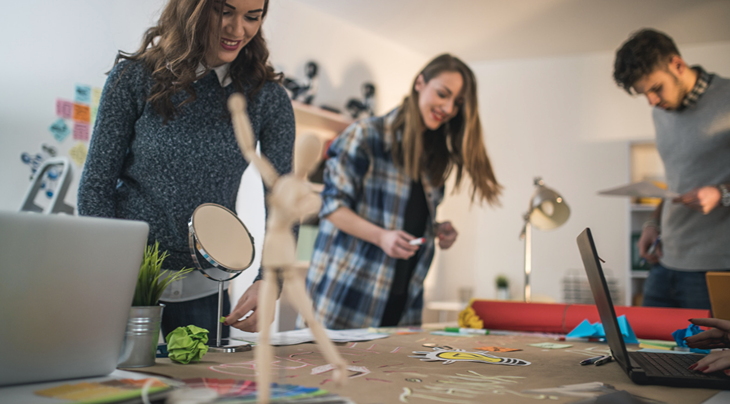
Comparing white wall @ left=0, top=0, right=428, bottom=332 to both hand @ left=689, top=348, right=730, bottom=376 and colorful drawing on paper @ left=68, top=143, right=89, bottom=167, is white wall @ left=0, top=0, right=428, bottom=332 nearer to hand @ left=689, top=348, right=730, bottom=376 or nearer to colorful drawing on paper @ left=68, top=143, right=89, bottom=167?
colorful drawing on paper @ left=68, top=143, right=89, bottom=167

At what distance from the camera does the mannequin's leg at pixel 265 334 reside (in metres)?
0.50

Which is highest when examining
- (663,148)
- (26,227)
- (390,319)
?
(663,148)

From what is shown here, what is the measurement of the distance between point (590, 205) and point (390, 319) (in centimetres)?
297

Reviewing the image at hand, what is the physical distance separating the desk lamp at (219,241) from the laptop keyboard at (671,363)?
2.25ft

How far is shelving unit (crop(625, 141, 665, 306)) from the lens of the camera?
3.80m

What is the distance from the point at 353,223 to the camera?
1857 millimetres

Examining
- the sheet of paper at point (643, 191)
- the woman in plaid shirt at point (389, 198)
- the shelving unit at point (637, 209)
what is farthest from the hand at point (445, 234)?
the shelving unit at point (637, 209)

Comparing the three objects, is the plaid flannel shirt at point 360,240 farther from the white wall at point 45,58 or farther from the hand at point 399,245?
the white wall at point 45,58

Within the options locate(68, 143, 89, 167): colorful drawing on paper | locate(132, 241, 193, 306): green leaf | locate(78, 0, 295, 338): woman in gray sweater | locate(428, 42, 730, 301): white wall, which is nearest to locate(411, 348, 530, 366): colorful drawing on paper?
locate(78, 0, 295, 338): woman in gray sweater

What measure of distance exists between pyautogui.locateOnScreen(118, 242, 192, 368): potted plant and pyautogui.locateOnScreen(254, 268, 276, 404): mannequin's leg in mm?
352

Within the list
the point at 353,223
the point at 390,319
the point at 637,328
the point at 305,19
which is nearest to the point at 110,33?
the point at 305,19

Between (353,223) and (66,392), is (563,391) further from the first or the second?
(353,223)

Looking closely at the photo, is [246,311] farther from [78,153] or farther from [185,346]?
[78,153]

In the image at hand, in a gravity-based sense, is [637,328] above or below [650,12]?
below
